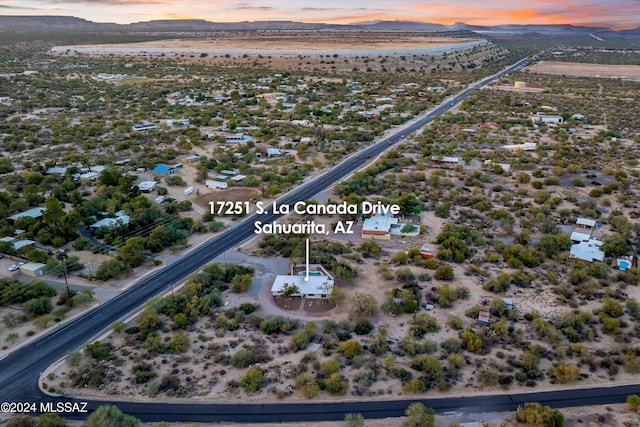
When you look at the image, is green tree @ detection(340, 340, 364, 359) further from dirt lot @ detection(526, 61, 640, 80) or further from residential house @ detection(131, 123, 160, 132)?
dirt lot @ detection(526, 61, 640, 80)

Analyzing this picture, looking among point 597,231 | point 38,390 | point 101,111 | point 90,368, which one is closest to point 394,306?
point 90,368

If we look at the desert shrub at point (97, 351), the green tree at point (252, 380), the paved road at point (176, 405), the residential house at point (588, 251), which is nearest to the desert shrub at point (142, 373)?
the paved road at point (176, 405)

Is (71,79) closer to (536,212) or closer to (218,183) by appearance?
(218,183)

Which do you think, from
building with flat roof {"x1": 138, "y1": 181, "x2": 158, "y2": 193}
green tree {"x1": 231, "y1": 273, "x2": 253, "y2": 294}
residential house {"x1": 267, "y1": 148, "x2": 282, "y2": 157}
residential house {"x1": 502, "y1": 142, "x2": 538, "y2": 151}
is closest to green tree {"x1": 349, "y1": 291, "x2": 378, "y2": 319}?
green tree {"x1": 231, "y1": 273, "x2": 253, "y2": 294}

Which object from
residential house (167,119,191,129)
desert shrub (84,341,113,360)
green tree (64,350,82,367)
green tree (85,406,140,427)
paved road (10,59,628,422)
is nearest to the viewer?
green tree (85,406,140,427)

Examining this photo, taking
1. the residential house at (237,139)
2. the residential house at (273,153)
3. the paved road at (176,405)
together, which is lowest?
the paved road at (176,405)

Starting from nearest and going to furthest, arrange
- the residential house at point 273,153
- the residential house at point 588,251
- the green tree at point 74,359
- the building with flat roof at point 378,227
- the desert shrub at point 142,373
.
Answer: the desert shrub at point 142,373 → the green tree at point 74,359 → the residential house at point 588,251 → the building with flat roof at point 378,227 → the residential house at point 273,153

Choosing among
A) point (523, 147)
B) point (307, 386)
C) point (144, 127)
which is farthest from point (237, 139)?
point (307, 386)

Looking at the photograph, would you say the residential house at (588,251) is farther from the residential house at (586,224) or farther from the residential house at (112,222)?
the residential house at (112,222)
